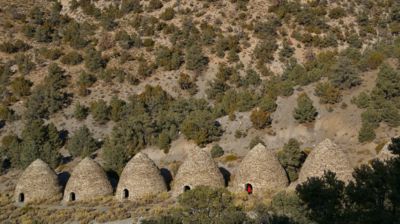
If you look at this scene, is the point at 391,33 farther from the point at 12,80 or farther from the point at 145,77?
the point at 12,80

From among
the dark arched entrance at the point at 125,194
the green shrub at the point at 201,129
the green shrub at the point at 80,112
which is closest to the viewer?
the dark arched entrance at the point at 125,194

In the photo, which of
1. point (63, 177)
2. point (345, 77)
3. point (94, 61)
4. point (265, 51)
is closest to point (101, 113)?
point (94, 61)

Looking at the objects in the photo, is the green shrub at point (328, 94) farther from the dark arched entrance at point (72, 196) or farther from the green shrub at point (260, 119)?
the dark arched entrance at point (72, 196)

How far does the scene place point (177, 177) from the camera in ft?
104

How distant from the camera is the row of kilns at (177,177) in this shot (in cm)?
2973

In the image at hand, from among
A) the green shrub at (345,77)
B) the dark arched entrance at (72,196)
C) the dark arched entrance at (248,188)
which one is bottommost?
the green shrub at (345,77)

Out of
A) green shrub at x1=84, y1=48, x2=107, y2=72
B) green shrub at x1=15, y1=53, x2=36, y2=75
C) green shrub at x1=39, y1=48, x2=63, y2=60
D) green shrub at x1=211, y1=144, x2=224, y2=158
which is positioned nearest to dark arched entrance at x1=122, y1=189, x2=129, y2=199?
green shrub at x1=211, y1=144, x2=224, y2=158

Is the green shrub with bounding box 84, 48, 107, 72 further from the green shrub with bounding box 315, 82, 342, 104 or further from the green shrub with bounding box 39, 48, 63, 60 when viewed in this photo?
the green shrub with bounding box 315, 82, 342, 104

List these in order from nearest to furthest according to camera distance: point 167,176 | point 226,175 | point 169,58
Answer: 1. point 226,175
2. point 167,176
3. point 169,58

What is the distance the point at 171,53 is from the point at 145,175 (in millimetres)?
33163

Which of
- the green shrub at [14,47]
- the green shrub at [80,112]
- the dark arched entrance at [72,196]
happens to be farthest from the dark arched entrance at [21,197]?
the green shrub at [14,47]

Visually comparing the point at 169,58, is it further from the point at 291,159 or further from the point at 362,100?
the point at 291,159

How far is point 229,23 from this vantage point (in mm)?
68562

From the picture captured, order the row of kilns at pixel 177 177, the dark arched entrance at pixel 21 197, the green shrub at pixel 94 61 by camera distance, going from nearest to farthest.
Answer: the row of kilns at pixel 177 177 < the dark arched entrance at pixel 21 197 < the green shrub at pixel 94 61
